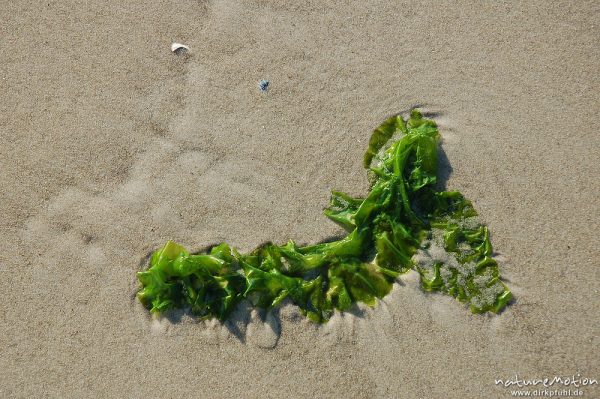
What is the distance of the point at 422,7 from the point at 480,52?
0.43 m

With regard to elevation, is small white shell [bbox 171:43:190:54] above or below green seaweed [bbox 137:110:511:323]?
above

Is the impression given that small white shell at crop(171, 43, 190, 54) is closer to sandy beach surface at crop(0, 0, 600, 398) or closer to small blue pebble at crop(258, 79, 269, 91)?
sandy beach surface at crop(0, 0, 600, 398)

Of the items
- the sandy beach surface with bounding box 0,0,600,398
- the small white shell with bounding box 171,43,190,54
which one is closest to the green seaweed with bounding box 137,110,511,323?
the sandy beach surface with bounding box 0,0,600,398

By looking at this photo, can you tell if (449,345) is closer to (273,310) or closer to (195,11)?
(273,310)

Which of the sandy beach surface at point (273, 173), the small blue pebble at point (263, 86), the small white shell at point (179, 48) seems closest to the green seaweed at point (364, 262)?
the sandy beach surface at point (273, 173)

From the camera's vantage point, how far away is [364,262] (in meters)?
2.71

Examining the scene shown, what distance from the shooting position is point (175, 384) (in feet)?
8.50

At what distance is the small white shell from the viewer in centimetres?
310

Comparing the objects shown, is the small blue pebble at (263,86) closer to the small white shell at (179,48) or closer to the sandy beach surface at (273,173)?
the sandy beach surface at (273,173)

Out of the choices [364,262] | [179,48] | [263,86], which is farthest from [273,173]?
[179,48]

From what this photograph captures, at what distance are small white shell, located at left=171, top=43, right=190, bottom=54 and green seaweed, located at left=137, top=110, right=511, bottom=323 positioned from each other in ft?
3.74

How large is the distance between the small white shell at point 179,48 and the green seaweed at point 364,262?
114 cm

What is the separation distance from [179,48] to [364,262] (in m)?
1.60

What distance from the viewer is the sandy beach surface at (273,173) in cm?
258
